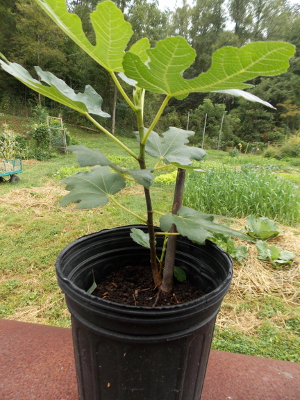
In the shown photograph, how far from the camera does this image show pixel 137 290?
79 cm

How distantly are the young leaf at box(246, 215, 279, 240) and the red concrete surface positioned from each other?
4.66 feet

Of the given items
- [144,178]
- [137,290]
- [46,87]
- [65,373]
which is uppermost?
[46,87]

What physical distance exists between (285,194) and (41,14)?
50.6 feet

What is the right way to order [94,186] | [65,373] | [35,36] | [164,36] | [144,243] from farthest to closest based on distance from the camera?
[164,36]
[35,36]
[65,373]
[144,243]
[94,186]

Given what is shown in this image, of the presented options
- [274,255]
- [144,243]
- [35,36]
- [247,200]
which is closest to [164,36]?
[35,36]

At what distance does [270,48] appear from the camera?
349 millimetres

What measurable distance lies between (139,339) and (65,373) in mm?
703

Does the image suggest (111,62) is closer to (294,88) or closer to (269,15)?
(294,88)

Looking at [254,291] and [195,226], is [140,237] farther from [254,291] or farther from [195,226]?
[254,291]

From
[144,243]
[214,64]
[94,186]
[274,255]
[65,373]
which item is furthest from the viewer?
[274,255]

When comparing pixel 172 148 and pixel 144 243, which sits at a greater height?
pixel 172 148

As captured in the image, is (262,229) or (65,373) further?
(262,229)

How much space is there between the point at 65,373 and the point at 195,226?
0.90m

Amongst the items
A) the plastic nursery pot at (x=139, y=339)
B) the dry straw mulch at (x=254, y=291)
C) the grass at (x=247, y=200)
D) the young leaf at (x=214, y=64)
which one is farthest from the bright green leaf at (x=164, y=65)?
the grass at (x=247, y=200)
